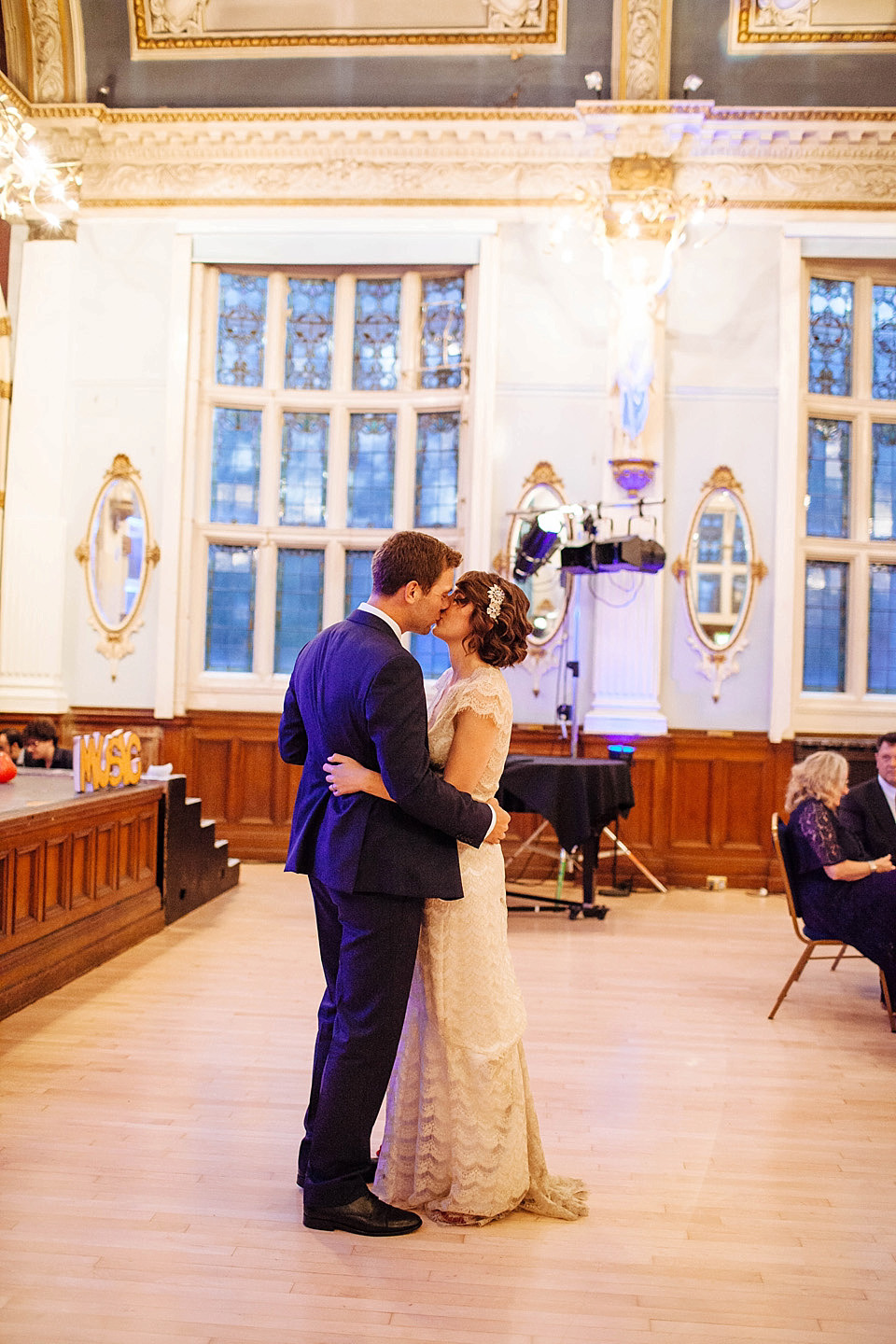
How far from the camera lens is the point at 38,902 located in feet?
14.6

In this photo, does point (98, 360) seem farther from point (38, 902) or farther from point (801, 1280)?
point (801, 1280)

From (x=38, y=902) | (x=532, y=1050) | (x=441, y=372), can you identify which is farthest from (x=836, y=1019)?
(x=441, y=372)

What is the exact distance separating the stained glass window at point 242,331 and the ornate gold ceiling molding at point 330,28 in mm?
1551

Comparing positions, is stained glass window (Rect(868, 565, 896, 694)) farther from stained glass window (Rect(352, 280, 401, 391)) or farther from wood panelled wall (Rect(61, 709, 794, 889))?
stained glass window (Rect(352, 280, 401, 391))

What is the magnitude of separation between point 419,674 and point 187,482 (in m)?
6.14

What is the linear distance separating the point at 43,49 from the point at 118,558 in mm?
3590

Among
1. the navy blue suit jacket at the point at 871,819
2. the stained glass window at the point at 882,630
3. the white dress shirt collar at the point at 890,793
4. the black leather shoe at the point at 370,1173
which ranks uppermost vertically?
the stained glass window at the point at 882,630

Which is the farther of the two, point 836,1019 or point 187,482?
point 187,482

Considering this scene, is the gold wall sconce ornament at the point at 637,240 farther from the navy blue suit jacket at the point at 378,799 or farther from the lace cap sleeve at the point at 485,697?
the navy blue suit jacket at the point at 378,799

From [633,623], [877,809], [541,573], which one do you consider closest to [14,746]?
[541,573]

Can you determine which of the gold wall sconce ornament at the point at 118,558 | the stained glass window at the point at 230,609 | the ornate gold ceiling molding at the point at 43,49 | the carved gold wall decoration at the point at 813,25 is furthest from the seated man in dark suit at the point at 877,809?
the ornate gold ceiling molding at the point at 43,49

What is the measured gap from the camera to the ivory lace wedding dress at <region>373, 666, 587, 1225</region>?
259 cm

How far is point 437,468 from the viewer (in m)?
8.41

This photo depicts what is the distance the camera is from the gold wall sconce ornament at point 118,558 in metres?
8.13
